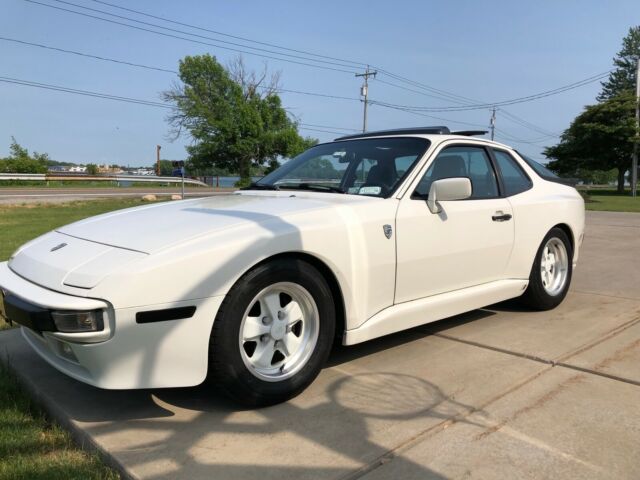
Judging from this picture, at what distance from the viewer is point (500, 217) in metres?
4.00

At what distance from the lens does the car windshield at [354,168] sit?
3.56 metres

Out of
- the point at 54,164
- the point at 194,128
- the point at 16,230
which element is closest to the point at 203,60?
the point at 194,128

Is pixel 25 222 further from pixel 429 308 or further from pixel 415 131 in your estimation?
pixel 429 308

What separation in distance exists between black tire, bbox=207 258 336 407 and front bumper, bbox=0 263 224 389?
0.06m

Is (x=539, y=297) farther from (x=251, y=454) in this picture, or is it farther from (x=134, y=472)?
(x=134, y=472)

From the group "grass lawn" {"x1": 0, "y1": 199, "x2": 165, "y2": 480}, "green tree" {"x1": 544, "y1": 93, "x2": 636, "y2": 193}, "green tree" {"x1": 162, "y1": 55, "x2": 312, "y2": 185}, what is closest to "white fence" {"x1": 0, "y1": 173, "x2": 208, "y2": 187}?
"green tree" {"x1": 162, "y1": 55, "x2": 312, "y2": 185}

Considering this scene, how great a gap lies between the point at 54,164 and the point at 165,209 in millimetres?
60890

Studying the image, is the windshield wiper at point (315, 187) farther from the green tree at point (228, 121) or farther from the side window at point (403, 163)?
the green tree at point (228, 121)

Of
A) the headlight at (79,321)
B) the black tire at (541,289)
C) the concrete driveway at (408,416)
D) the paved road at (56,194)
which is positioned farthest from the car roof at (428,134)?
the paved road at (56,194)

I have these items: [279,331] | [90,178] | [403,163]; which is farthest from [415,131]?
[90,178]

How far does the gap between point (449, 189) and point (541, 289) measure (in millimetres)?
1764

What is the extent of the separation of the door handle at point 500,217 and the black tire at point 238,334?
167 cm

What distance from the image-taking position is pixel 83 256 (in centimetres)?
255

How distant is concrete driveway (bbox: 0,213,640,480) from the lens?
2232 mm
